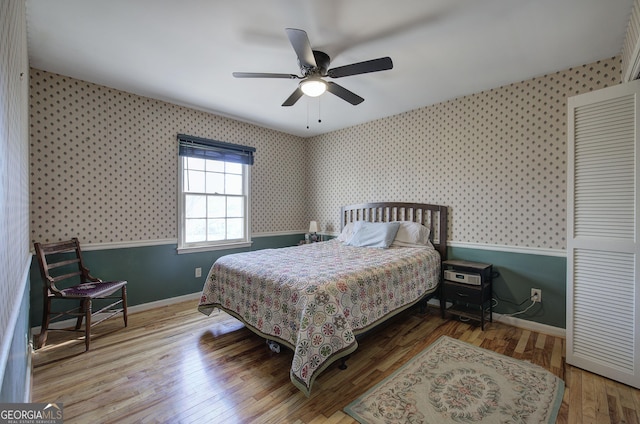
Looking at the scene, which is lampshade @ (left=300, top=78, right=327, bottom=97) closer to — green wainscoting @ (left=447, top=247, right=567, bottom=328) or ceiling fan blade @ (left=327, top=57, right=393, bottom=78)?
ceiling fan blade @ (left=327, top=57, right=393, bottom=78)

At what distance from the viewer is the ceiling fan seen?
6.09 ft

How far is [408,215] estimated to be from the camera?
384 cm

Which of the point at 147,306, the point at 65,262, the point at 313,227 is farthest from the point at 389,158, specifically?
the point at 65,262

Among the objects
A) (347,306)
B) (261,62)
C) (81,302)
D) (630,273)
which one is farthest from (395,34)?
(81,302)

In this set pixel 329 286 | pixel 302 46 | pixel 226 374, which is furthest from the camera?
pixel 226 374

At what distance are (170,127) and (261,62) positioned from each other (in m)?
1.74

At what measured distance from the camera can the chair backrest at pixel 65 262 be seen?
2623 mm

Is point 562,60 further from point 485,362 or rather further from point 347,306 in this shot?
point 347,306

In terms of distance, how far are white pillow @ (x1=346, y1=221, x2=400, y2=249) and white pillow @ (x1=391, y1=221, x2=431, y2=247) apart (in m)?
0.08

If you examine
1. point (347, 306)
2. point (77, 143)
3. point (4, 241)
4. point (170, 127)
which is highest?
point (170, 127)

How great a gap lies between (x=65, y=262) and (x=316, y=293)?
2.60 metres

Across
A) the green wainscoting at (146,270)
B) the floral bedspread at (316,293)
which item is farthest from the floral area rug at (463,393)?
the green wainscoting at (146,270)

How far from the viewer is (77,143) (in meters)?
2.91

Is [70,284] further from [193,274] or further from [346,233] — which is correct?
[346,233]
